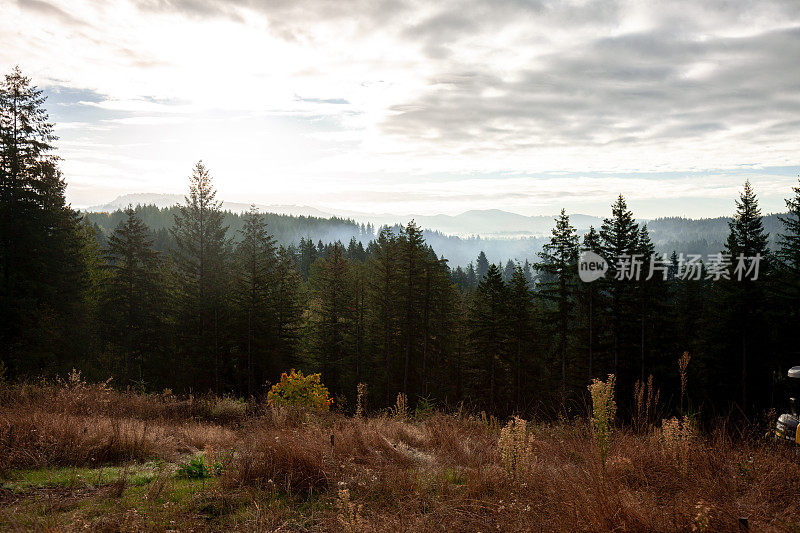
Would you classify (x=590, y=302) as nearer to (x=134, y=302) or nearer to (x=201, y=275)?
(x=201, y=275)

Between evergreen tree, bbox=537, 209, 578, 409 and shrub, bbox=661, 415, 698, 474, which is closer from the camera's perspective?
shrub, bbox=661, 415, 698, 474

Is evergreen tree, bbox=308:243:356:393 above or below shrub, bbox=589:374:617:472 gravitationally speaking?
below

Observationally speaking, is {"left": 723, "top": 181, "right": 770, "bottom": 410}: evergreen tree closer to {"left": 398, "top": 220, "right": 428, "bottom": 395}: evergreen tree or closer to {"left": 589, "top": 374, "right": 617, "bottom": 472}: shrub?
{"left": 398, "top": 220, "right": 428, "bottom": 395}: evergreen tree

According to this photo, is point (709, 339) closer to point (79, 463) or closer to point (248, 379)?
point (248, 379)

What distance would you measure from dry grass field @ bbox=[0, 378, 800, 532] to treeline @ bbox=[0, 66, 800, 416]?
20.3 meters

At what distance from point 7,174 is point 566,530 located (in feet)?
92.9

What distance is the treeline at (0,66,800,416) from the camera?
22531mm

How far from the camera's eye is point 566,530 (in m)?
3.29

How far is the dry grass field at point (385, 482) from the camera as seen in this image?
3.55 metres

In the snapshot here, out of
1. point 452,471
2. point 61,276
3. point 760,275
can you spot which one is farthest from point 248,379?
point 760,275

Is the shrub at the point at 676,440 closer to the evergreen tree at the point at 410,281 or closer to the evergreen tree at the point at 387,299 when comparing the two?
the evergreen tree at the point at 410,281

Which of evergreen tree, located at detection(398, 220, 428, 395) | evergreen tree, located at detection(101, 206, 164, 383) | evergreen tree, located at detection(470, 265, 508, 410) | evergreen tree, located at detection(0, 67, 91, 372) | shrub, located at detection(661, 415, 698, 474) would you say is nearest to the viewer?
shrub, located at detection(661, 415, 698, 474)

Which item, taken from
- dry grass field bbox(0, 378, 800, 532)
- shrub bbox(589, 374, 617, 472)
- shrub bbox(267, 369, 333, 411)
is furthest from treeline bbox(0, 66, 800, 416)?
shrub bbox(589, 374, 617, 472)

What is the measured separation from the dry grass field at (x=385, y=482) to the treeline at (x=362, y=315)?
20.3 m
